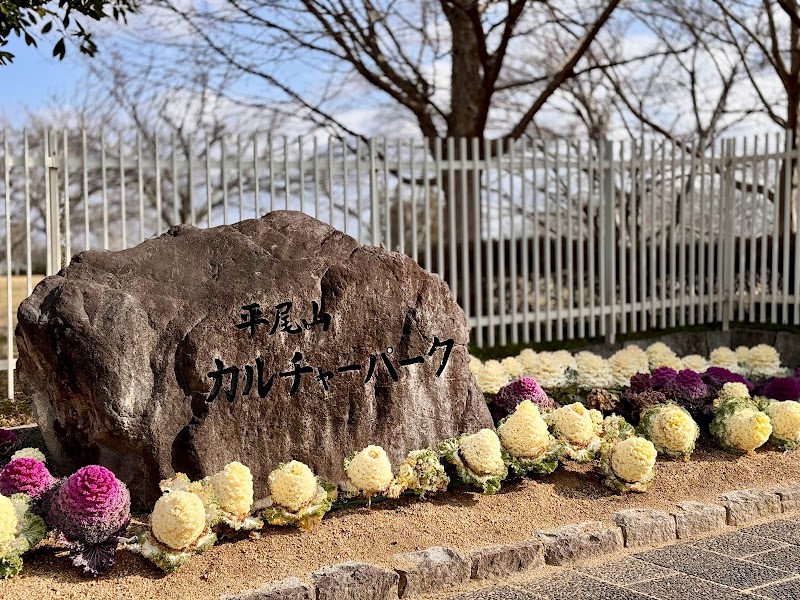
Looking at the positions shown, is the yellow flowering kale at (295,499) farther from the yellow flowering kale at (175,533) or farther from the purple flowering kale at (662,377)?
the purple flowering kale at (662,377)

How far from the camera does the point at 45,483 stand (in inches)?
171

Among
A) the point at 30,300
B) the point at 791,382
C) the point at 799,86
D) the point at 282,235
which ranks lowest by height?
the point at 791,382

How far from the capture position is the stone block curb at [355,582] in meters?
3.73

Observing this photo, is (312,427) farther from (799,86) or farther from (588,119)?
(588,119)

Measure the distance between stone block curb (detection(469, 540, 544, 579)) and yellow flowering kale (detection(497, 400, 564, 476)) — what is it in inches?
28.8

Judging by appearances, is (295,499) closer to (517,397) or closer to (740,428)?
(517,397)

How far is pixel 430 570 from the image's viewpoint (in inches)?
154

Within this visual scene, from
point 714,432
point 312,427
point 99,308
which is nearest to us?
point 99,308

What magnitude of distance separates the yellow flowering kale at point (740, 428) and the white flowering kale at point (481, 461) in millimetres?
1702

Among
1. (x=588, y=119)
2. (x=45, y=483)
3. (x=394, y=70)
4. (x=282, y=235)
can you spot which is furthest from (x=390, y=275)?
(x=588, y=119)

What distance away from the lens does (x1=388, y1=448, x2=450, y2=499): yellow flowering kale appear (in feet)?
15.2

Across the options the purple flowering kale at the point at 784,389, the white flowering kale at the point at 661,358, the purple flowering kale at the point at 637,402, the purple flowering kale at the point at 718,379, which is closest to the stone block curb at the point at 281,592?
the purple flowering kale at the point at 637,402

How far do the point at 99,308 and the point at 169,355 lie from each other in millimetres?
404

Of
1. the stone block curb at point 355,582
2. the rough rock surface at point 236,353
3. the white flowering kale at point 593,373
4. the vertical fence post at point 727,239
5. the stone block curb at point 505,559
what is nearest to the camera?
the stone block curb at point 355,582
